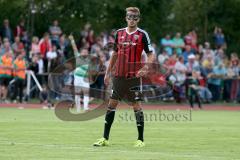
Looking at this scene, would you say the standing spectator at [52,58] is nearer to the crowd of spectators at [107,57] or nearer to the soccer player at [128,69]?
the crowd of spectators at [107,57]

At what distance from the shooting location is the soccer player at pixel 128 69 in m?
13.8

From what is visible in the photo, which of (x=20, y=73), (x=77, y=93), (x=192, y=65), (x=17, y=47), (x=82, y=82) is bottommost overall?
(x=77, y=93)

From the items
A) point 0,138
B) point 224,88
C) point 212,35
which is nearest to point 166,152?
point 0,138

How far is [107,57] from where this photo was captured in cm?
3225

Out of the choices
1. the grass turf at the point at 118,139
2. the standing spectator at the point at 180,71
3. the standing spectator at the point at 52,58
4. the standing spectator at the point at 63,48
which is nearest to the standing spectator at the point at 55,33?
the standing spectator at the point at 63,48

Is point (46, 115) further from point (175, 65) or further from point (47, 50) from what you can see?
point (175, 65)

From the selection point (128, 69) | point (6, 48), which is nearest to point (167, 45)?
point (6, 48)

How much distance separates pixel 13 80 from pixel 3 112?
6340 millimetres

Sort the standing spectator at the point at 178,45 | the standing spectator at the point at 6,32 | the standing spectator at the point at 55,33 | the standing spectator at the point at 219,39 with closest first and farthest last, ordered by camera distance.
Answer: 1. the standing spectator at the point at 6,32
2. the standing spectator at the point at 55,33
3. the standing spectator at the point at 178,45
4. the standing spectator at the point at 219,39

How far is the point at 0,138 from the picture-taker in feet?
48.5

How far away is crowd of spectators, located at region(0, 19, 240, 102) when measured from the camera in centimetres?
3109

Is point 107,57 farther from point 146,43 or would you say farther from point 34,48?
point 146,43

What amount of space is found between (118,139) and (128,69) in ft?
6.25

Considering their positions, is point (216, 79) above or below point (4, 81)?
above
